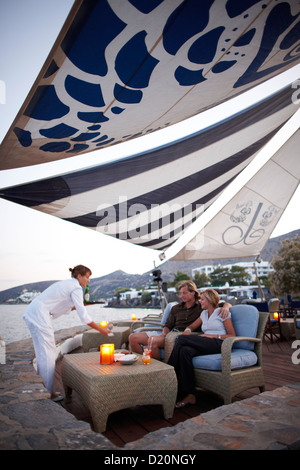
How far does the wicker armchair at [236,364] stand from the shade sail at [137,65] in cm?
215

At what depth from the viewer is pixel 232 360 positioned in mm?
2115

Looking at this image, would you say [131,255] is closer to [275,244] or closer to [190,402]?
[190,402]

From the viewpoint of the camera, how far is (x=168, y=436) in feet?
4.04

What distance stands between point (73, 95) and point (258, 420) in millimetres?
2401

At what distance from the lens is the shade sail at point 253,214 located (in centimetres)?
550

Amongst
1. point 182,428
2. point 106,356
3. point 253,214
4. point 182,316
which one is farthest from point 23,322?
point 182,428

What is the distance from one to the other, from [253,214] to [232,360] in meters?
4.89

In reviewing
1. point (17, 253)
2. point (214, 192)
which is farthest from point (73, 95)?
point (17, 253)

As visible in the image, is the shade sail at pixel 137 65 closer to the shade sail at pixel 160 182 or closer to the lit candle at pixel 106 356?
the shade sail at pixel 160 182

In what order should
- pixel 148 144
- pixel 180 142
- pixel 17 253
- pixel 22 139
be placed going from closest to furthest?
pixel 22 139, pixel 180 142, pixel 148 144, pixel 17 253

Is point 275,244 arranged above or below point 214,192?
above

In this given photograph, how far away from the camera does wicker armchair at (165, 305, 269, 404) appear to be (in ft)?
6.55

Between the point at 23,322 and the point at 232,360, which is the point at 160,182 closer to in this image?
the point at 232,360

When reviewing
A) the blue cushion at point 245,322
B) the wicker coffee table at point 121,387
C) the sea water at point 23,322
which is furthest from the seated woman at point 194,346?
the sea water at point 23,322
